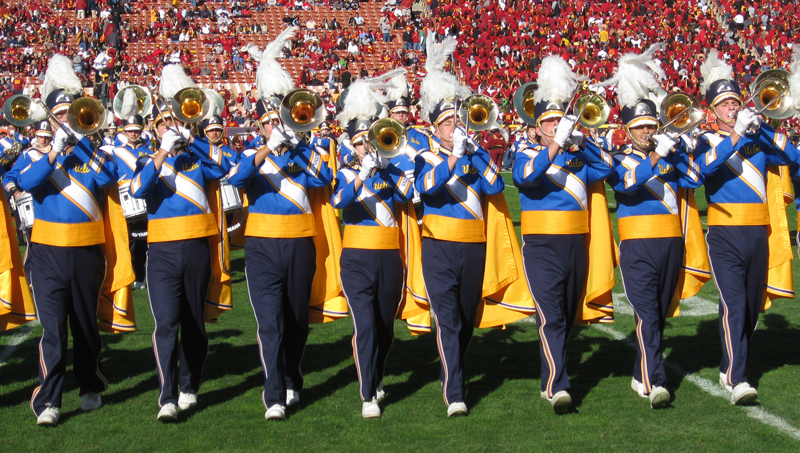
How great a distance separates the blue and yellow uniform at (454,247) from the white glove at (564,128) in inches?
19.9

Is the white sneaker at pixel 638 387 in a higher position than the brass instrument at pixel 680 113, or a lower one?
lower

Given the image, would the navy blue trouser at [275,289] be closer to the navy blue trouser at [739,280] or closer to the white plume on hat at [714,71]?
the navy blue trouser at [739,280]

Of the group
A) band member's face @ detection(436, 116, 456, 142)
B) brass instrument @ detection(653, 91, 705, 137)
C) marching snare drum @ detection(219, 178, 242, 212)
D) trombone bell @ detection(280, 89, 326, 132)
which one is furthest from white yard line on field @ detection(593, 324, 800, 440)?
marching snare drum @ detection(219, 178, 242, 212)

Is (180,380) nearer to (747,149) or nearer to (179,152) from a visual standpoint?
(179,152)

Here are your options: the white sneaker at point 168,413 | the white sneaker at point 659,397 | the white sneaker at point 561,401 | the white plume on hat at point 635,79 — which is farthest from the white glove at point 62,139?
the white sneaker at point 659,397

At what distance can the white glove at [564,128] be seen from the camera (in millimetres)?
4922

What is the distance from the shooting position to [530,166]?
5.16m

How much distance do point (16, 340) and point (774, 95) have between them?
6088 millimetres

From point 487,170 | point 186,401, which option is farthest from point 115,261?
point 487,170

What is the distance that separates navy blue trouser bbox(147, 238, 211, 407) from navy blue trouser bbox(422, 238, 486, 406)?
1.38 metres

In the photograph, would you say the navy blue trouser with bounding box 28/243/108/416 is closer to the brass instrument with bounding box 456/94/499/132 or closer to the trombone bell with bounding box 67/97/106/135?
the trombone bell with bounding box 67/97/106/135

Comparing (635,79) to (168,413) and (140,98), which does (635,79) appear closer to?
(140,98)

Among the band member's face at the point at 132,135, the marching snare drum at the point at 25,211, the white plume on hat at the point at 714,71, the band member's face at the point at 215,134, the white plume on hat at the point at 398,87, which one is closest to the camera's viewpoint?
the white plume on hat at the point at 714,71

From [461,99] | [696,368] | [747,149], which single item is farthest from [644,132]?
[696,368]
